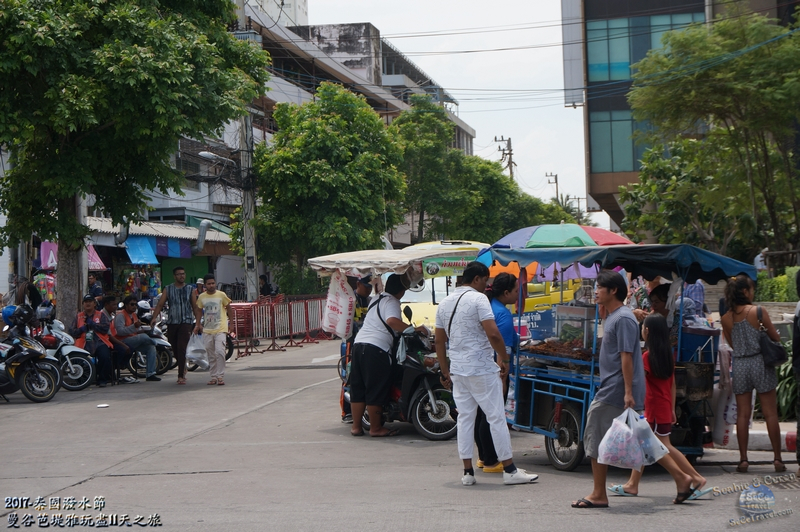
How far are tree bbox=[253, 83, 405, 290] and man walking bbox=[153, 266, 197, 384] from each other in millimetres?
13387

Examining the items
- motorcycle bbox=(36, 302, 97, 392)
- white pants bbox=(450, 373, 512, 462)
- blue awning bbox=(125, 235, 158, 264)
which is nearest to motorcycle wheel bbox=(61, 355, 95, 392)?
motorcycle bbox=(36, 302, 97, 392)

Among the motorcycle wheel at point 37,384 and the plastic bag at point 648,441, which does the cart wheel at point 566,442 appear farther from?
the motorcycle wheel at point 37,384

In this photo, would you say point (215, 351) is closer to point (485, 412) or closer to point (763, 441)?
point (485, 412)

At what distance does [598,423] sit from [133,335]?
1157cm

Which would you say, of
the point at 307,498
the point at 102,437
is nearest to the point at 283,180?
the point at 102,437

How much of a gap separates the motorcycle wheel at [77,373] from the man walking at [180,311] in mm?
1523

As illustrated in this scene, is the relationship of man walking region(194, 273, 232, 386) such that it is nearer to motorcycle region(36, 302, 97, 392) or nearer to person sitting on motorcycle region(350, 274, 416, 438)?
motorcycle region(36, 302, 97, 392)

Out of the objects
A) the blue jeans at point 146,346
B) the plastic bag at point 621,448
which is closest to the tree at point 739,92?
the blue jeans at point 146,346

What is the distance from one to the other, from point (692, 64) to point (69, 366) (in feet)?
51.8

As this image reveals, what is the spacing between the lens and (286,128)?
30.2 m

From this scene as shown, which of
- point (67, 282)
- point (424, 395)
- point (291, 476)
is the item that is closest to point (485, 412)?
point (291, 476)

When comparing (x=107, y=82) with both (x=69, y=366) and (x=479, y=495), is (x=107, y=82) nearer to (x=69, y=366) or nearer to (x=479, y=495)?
(x=69, y=366)

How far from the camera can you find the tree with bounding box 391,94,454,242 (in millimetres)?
42719

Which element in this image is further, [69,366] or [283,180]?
[283,180]
